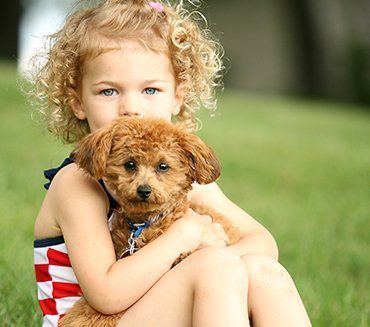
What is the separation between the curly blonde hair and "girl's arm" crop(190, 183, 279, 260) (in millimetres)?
394

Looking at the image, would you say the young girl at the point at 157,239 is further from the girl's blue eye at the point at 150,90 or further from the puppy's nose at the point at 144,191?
the puppy's nose at the point at 144,191

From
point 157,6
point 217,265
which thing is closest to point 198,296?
point 217,265

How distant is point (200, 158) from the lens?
289 cm

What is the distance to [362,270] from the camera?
5492 mm

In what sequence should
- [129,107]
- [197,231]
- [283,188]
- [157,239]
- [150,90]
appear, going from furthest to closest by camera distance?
[283,188] → [150,90] → [129,107] → [197,231] → [157,239]

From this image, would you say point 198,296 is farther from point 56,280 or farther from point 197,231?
point 56,280

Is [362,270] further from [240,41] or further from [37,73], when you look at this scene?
[240,41]

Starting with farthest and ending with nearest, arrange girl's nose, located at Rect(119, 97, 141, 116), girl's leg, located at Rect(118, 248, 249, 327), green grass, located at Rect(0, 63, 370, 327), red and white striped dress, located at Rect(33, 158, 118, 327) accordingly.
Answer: green grass, located at Rect(0, 63, 370, 327), girl's nose, located at Rect(119, 97, 141, 116), red and white striped dress, located at Rect(33, 158, 118, 327), girl's leg, located at Rect(118, 248, 249, 327)

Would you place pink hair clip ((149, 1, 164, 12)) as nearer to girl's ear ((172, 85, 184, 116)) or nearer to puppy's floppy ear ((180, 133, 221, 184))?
girl's ear ((172, 85, 184, 116))

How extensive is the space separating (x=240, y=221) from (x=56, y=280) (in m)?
0.97

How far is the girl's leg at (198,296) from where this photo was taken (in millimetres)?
2688

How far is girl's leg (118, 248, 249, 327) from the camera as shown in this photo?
2688mm

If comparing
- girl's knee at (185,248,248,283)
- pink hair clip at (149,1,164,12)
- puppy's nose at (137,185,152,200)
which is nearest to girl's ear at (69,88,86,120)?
pink hair clip at (149,1,164,12)

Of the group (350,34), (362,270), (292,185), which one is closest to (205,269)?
(362,270)
